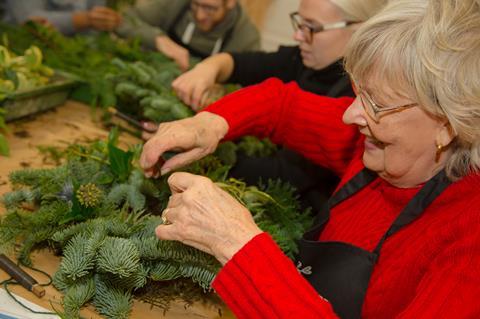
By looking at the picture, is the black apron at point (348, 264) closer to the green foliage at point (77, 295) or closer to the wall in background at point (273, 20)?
the green foliage at point (77, 295)

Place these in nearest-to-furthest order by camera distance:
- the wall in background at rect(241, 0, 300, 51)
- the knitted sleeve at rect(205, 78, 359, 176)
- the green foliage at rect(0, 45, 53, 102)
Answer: the knitted sleeve at rect(205, 78, 359, 176), the green foliage at rect(0, 45, 53, 102), the wall in background at rect(241, 0, 300, 51)

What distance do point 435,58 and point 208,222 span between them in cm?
52

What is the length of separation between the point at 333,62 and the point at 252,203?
800mm

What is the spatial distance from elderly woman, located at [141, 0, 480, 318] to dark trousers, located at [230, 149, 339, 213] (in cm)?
49

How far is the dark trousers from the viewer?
1.83 meters

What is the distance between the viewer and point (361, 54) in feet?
3.62

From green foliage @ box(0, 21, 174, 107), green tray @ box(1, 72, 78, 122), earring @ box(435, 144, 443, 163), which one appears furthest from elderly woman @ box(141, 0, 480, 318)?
green foliage @ box(0, 21, 174, 107)

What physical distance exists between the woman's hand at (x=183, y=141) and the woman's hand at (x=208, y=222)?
0.73 ft

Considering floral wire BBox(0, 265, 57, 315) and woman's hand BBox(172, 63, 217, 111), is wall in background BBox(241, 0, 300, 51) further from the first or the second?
floral wire BBox(0, 265, 57, 315)

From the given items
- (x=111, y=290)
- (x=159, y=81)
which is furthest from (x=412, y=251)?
(x=159, y=81)

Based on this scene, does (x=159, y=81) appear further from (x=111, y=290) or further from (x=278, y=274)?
(x=278, y=274)

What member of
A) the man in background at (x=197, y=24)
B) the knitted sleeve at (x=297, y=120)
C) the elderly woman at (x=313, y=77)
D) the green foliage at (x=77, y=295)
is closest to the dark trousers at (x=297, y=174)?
the elderly woman at (x=313, y=77)

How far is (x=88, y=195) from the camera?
1236 millimetres

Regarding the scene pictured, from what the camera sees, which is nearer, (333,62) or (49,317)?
(49,317)
